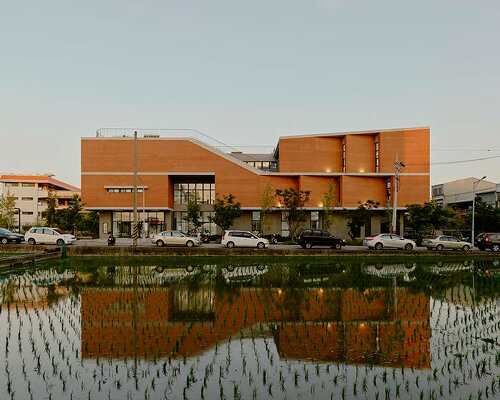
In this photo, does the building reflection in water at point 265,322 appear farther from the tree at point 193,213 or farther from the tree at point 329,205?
the tree at point 193,213

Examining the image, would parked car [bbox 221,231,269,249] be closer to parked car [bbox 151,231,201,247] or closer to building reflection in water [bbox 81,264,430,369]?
parked car [bbox 151,231,201,247]

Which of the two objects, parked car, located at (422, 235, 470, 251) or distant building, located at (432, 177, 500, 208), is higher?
distant building, located at (432, 177, 500, 208)

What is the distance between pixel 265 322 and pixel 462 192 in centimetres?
9299

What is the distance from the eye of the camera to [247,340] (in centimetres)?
941

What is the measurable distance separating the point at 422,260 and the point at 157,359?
28073 millimetres

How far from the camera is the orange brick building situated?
53062 millimetres

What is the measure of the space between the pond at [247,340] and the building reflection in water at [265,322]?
0.04 meters

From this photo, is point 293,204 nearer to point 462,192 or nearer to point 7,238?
point 7,238

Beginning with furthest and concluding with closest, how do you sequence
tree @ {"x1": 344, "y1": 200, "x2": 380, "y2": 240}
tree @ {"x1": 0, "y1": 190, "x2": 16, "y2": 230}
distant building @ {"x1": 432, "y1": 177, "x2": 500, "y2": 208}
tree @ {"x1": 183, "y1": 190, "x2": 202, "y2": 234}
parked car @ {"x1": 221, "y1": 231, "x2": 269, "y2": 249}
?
distant building @ {"x1": 432, "y1": 177, "x2": 500, "y2": 208}
tree @ {"x1": 0, "y1": 190, "x2": 16, "y2": 230}
tree @ {"x1": 183, "y1": 190, "x2": 202, "y2": 234}
tree @ {"x1": 344, "y1": 200, "x2": 380, "y2": 240}
parked car @ {"x1": 221, "y1": 231, "x2": 269, "y2": 249}

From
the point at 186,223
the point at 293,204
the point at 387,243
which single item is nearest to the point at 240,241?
the point at 387,243

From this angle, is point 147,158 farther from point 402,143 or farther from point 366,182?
point 402,143

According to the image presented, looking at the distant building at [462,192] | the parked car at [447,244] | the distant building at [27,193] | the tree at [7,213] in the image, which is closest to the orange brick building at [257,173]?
the parked car at [447,244]

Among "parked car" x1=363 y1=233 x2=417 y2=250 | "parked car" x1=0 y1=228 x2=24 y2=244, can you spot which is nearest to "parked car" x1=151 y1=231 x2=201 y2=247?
"parked car" x1=0 y1=228 x2=24 y2=244

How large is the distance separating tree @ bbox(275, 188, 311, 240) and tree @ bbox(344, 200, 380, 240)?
20.0 ft
